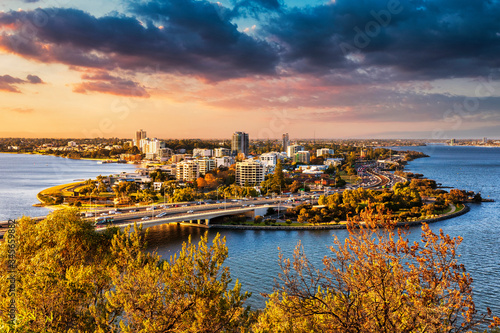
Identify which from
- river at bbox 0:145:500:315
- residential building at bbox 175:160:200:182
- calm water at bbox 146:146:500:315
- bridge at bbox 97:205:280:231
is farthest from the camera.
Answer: residential building at bbox 175:160:200:182

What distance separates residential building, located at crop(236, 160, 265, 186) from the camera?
34562mm

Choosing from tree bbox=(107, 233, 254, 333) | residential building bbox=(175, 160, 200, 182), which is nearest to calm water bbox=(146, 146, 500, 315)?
tree bbox=(107, 233, 254, 333)

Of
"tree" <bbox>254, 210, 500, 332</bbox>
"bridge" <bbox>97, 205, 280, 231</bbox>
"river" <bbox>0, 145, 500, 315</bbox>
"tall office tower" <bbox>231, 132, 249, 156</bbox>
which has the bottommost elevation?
"river" <bbox>0, 145, 500, 315</bbox>

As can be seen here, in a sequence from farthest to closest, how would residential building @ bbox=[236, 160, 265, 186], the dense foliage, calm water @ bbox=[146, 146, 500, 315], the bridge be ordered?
residential building @ bbox=[236, 160, 265, 186]
the bridge
calm water @ bbox=[146, 146, 500, 315]
the dense foliage

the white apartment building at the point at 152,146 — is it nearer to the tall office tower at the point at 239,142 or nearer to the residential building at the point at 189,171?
the tall office tower at the point at 239,142

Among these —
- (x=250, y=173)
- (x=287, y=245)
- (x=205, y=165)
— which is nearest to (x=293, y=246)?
(x=287, y=245)

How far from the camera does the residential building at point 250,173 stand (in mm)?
34562

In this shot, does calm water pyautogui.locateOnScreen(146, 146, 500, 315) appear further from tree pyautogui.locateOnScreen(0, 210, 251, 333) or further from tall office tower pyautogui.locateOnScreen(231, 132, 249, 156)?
tall office tower pyautogui.locateOnScreen(231, 132, 249, 156)

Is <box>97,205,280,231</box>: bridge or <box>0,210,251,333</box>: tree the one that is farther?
<box>97,205,280,231</box>: bridge

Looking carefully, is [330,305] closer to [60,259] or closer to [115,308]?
[115,308]

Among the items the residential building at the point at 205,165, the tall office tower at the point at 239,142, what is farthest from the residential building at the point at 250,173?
the tall office tower at the point at 239,142

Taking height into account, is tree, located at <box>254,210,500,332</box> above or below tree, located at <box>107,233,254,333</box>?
above

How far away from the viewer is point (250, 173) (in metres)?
34.8

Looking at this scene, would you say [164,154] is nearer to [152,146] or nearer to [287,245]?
[152,146]
